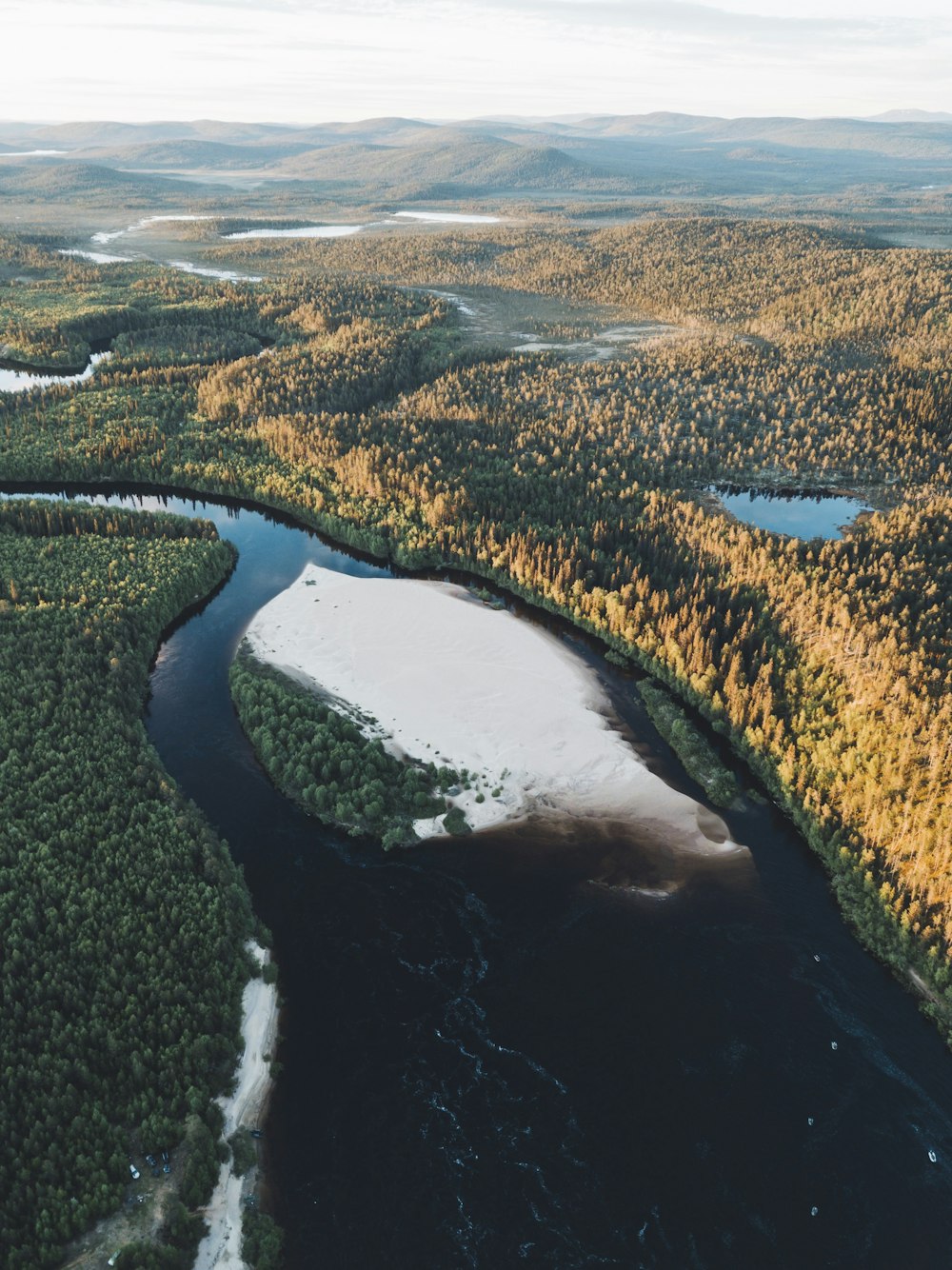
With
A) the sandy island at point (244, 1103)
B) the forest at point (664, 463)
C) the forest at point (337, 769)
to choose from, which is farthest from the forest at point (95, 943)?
the forest at point (337, 769)

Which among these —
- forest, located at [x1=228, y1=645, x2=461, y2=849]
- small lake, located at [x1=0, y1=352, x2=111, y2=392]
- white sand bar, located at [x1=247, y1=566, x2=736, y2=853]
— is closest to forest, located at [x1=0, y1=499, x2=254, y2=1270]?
forest, located at [x1=228, y1=645, x2=461, y2=849]

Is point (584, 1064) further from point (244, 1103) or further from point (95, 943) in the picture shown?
point (95, 943)

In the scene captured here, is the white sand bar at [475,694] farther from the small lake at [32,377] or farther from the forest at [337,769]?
the small lake at [32,377]

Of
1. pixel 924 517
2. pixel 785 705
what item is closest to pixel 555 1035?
pixel 785 705

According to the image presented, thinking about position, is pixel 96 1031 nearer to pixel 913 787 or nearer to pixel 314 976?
pixel 314 976

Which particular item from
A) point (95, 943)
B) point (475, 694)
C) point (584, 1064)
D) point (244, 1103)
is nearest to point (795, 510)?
point (475, 694)

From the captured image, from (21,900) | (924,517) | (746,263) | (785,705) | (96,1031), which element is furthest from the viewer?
(746,263)
